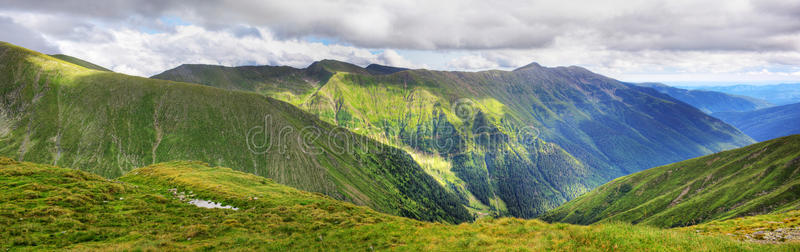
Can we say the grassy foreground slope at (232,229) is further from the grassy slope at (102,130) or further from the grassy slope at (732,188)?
the grassy slope at (102,130)

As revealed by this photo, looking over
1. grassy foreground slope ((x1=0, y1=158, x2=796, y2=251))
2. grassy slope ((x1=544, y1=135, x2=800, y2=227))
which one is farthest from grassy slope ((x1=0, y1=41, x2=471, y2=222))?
grassy slope ((x1=544, y1=135, x2=800, y2=227))

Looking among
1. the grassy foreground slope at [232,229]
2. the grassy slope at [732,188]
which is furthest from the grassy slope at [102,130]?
the grassy slope at [732,188]

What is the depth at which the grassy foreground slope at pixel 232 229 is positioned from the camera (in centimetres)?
2170

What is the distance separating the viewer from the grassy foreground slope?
2170 centimetres

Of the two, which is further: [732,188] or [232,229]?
[732,188]

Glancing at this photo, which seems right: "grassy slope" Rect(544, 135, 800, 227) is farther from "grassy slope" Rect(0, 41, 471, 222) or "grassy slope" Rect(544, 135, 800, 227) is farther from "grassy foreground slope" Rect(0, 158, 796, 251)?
"grassy slope" Rect(0, 41, 471, 222)

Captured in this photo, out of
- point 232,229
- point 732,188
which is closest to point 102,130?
point 232,229

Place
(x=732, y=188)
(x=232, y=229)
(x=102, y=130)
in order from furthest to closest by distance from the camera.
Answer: (x=102, y=130), (x=732, y=188), (x=232, y=229)

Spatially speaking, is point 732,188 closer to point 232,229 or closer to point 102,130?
point 232,229

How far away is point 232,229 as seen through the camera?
3328cm

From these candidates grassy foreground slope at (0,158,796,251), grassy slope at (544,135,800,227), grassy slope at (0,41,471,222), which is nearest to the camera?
grassy foreground slope at (0,158,796,251)

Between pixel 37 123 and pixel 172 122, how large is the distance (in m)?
66.4

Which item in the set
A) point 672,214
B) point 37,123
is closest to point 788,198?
point 672,214

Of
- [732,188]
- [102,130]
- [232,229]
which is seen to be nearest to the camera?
[232,229]
